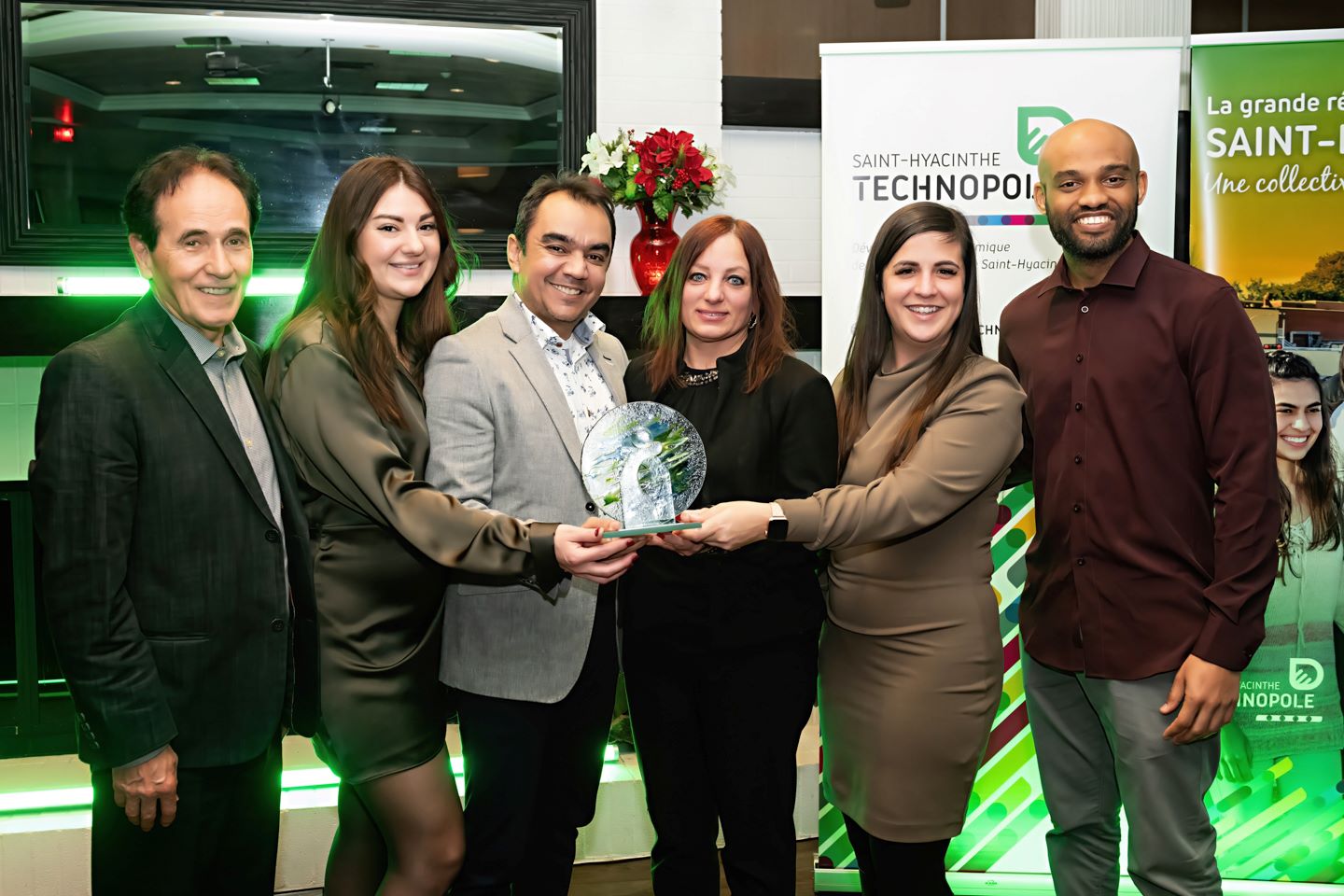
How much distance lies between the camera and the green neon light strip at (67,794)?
11.0 feet

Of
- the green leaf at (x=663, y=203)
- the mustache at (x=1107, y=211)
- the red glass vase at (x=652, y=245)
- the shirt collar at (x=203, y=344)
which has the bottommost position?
the shirt collar at (x=203, y=344)

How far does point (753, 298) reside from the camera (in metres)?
2.22

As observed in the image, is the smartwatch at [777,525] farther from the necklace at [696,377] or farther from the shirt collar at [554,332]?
the shirt collar at [554,332]

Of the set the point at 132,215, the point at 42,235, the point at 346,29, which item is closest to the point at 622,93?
the point at 346,29

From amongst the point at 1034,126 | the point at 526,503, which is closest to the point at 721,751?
the point at 526,503

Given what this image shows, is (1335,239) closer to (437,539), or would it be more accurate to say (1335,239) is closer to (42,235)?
(437,539)

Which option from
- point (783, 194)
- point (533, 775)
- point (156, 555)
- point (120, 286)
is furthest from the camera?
point (783, 194)

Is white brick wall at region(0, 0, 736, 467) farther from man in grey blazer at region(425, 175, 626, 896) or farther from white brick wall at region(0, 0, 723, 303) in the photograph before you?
man in grey blazer at region(425, 175, 626, 896)

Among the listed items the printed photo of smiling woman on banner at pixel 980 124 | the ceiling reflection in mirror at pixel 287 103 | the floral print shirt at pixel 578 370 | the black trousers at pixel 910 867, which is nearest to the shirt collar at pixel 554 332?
the floral print shirt at pixel 578 370

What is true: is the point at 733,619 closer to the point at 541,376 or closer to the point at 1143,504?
the point at 541,376

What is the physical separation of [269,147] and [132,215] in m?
2.28

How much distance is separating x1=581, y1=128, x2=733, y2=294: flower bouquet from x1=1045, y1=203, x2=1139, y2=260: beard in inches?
71.9

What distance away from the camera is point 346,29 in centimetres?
403

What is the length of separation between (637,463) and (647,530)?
0.46 ft
